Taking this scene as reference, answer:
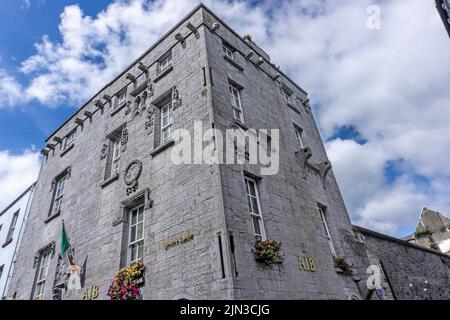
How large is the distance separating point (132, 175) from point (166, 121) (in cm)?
222

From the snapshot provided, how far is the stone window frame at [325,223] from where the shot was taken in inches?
410

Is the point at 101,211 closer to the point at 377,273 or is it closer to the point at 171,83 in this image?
the point at 171,83

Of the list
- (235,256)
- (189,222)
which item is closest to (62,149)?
(189,222)

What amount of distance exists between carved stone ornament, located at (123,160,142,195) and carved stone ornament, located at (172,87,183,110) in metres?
2.26

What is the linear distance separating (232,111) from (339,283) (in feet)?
20.8

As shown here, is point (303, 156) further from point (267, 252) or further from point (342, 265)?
point (267, 252)

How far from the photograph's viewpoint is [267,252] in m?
7.02

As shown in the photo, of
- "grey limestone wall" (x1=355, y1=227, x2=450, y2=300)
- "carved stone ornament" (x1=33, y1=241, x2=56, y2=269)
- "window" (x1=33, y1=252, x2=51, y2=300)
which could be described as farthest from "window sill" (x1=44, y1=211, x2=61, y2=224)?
"grey limestone wall" (x1=355, y1=227, x2=450, y2=300)

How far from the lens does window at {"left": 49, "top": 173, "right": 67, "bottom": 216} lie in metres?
13.3

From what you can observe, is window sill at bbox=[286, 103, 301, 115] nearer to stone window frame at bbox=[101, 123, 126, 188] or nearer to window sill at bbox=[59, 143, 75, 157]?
stone window frame at bbox=[101, 123, 126, 188]

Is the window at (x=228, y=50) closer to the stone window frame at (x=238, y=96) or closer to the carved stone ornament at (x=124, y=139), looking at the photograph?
the stone window frame at (x=238, y=96)

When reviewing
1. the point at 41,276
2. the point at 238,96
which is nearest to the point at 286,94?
the point at 238,96
